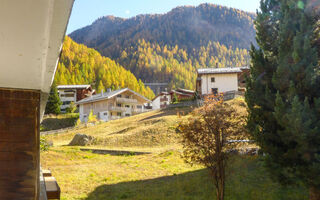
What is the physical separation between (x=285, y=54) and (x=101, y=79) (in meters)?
116

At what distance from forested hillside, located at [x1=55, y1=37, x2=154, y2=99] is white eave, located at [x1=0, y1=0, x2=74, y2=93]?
345 feet

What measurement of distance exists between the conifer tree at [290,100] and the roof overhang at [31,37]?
831cm

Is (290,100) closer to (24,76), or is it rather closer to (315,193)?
(315,193)

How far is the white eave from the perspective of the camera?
1.09 m

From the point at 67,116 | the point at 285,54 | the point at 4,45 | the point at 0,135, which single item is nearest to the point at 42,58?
the point at 4,45

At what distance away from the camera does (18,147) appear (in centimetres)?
217

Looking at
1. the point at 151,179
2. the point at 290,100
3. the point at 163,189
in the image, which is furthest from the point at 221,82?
the point at 290,100

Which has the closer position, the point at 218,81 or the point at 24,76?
the point at 24,76

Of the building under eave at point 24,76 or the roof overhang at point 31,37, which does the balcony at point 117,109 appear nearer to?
the building under eave at point 24,76

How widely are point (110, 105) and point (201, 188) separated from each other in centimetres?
4707

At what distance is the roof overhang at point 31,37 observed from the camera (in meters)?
1.09

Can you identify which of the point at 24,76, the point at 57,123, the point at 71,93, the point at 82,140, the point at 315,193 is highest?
the point at 71,93

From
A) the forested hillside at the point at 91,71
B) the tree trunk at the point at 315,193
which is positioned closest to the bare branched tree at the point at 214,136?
the tree trunk at the point at 315,193

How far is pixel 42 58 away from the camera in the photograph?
1634 millimetres
